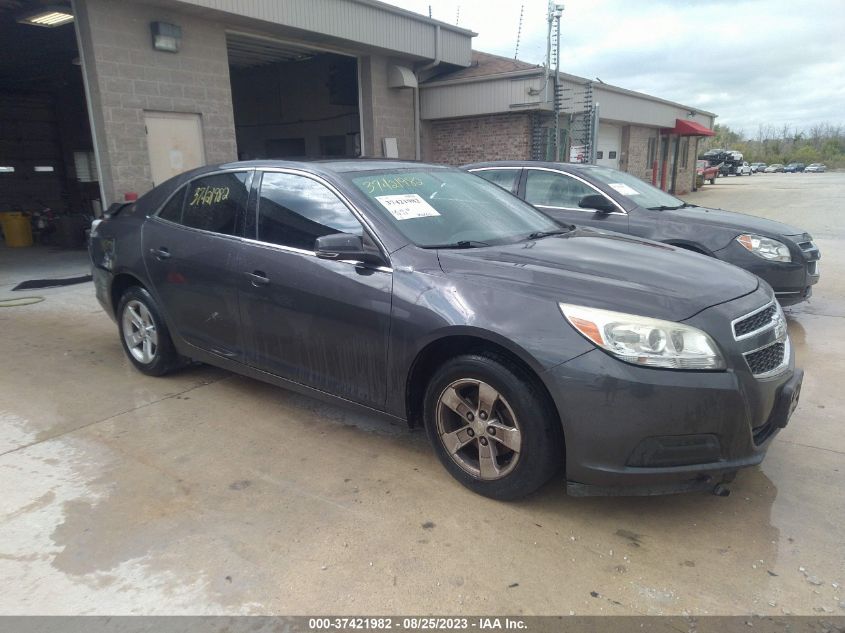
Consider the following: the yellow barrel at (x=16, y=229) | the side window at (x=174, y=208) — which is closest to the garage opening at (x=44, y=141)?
the yellow barrel at (x=16, y=229)

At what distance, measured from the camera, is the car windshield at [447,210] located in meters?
3.24

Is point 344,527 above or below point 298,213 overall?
below

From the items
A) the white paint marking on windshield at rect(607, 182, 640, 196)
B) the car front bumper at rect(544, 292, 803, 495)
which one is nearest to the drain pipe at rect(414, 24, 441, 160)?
the white paint marking on windshield at rect(607, 182, 640, 196)

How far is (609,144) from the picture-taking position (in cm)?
2050

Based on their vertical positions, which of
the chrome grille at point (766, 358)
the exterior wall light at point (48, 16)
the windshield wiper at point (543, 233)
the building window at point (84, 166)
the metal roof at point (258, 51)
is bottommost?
the chrome grille at point (766, 358)

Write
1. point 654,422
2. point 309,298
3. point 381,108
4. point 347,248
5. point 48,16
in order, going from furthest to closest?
1. point 381,108
2. point 48,16
3. point 309,298
4. point 347,248
5. point 654,422

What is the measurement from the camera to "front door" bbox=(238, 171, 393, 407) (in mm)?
3090

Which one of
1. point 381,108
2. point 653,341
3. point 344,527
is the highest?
point 381,108

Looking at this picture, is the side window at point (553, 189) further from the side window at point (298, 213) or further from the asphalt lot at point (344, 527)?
the side window at point (298, 213)

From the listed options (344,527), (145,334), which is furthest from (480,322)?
(145,334)

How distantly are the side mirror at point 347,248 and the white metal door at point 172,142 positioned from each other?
7169 mm

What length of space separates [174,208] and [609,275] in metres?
3.09

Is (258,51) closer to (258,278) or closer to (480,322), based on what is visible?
(258,278)

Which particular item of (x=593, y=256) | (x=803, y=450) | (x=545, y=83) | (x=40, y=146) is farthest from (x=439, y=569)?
(x=40, y=146)
